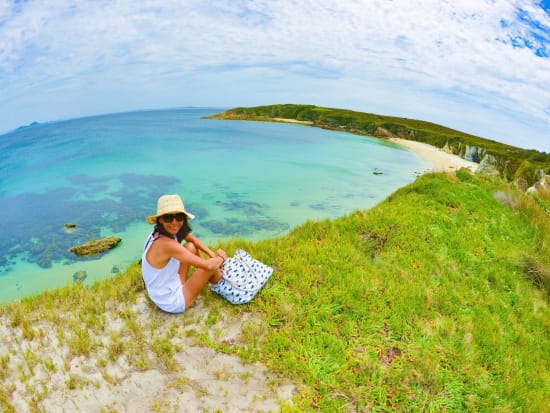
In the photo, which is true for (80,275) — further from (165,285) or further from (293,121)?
(293,121)

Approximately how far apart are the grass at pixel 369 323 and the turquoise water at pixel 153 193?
5.94 meters

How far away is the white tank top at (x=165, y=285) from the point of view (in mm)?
4492

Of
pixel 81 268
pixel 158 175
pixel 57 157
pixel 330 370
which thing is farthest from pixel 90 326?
pixel 57 157

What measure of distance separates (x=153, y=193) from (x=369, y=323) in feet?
72.5

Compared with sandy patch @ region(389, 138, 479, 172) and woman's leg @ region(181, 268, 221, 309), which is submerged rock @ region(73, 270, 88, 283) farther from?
sandy patch @ region(389, 138, 479, 172)

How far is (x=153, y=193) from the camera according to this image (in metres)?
23.7

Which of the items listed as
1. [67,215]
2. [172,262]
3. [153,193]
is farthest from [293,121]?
[172,262]

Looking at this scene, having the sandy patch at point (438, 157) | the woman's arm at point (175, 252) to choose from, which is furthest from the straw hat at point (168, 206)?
the sandy patch at point (438, 157)

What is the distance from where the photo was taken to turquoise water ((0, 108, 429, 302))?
13.3m

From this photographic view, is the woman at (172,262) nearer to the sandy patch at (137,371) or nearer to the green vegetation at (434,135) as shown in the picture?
the sandy patch at (137,371)

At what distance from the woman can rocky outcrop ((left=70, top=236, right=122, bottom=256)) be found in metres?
10.3

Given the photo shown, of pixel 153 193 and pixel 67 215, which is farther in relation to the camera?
pixel 153 193

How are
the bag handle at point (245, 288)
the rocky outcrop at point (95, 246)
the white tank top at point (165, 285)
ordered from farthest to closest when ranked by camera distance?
the rocky outcrop at point (95, 246) < the bag handle at point (245, 288) < the white tank top at point (165, 285)

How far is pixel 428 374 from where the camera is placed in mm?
3979
